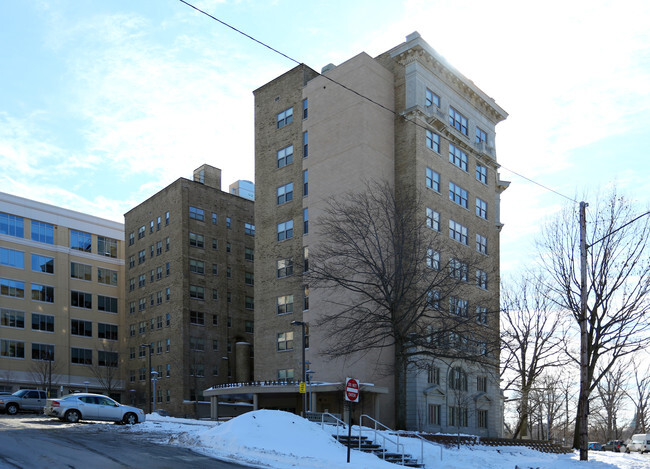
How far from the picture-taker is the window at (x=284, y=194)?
51500 millimetres

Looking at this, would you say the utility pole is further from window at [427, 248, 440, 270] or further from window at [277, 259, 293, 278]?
window at [277, 259, 293, 278]

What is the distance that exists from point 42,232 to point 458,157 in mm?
50733

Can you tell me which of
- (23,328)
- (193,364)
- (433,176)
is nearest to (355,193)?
(433,176)

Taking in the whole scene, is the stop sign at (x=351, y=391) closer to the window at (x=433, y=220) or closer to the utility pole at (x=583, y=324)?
the utility pole at (x=583, y=324)

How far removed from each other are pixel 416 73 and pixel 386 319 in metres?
21.9

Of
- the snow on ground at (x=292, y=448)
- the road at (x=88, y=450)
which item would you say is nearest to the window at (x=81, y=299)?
the road at (x=88, y=450)

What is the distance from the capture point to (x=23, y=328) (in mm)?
72125

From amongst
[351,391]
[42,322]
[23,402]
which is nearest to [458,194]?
[23,402]

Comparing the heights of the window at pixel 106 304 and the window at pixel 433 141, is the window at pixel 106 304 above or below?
below

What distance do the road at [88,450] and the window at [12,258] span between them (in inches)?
1947

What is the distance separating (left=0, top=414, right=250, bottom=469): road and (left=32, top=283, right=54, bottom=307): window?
162ft

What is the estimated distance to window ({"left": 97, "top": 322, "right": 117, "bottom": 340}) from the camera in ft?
258

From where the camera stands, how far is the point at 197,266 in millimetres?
68500

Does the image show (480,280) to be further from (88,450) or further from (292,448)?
(88,450)
